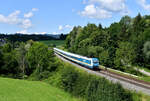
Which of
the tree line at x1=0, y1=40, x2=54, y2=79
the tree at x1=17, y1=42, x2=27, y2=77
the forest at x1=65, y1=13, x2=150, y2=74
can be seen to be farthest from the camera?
the tree at x1=17, y1=42, x2=27, y2=77

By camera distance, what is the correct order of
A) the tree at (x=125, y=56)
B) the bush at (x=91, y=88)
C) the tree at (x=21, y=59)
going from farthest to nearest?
the tree at (x=21, y=59) < the tree at (x=125, y=56) < the bush at (x=91, y=88)

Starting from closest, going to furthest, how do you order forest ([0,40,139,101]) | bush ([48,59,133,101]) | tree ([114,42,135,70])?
bush ([48,59,133,101]), forest ([0,40,139,101]), tree ([114,42,135,70])

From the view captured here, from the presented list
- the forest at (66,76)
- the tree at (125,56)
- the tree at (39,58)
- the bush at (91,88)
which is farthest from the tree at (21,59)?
the tree at (125,56)

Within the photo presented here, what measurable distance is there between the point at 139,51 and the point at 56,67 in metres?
31.0

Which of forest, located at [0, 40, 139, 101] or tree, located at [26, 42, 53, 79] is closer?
forest, located at [0, 40, 139, 101]

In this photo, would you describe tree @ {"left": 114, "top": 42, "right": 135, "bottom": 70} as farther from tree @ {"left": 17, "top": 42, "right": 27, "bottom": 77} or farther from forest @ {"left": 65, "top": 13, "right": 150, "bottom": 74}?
tree @ {"left": 17, "top": 42, "right": 27, "bottom": 77}

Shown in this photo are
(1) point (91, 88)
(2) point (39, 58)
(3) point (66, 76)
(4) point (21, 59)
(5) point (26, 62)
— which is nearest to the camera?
(1) point (91, 88)

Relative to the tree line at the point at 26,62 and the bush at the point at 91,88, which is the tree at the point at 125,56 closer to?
the bush at the point at 91,88

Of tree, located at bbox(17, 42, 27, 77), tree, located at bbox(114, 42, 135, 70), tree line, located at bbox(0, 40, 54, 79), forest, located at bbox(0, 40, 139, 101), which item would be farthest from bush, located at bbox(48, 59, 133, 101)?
tree, located at bbox(17, 42, 27, 77)

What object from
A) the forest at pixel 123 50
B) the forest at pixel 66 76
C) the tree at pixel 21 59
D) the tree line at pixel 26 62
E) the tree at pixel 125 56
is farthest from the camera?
the tree at pixel 21 59

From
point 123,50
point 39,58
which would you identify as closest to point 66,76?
point 123,50

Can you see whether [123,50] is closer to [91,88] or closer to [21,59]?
[91,88]

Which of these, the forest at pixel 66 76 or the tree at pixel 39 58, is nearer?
the forest at pixel 66 76

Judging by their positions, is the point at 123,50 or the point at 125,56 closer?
the point at 125,56
